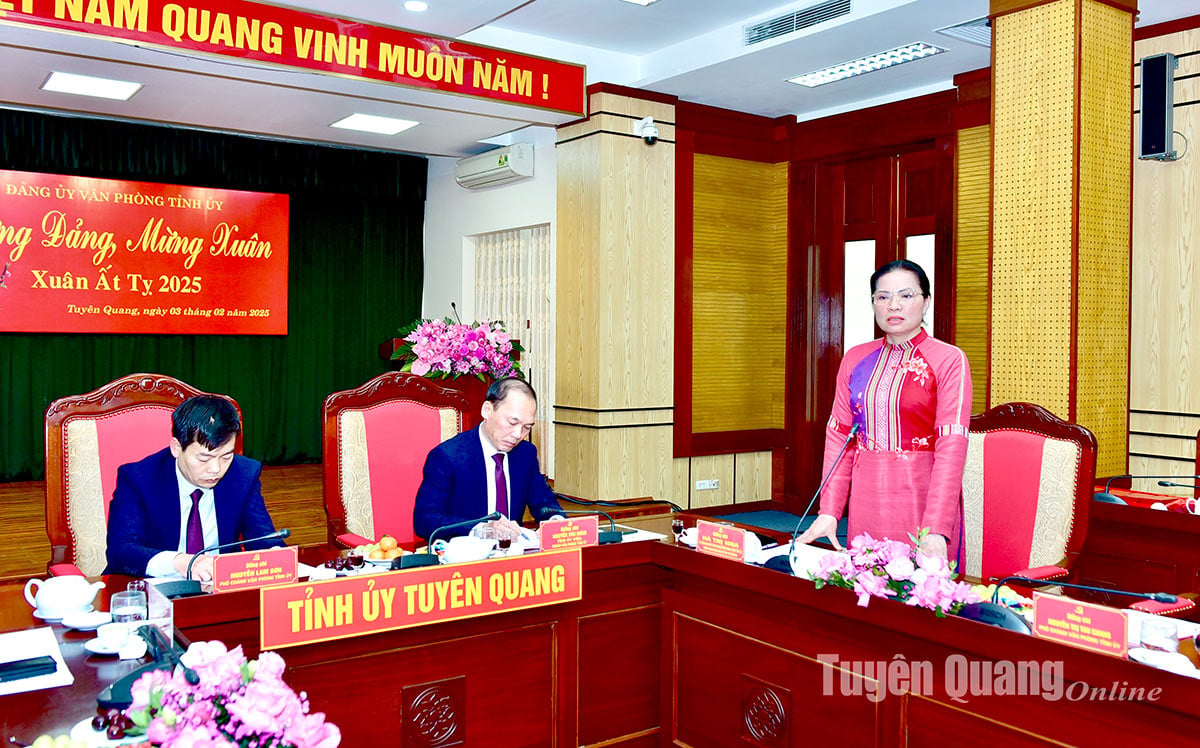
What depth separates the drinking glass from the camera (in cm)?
175

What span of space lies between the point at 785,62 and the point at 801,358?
6.83 feet

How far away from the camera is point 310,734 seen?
1062 millimetres

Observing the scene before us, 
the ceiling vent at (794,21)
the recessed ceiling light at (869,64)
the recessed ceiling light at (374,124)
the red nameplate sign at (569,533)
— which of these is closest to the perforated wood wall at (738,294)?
the recessed ceiling light at (869,64)

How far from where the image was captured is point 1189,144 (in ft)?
15.0

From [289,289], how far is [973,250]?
5534mm

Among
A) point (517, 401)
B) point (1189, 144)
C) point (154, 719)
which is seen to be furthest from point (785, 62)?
point (154, 719)

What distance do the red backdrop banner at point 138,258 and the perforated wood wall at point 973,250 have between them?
5.32 metres

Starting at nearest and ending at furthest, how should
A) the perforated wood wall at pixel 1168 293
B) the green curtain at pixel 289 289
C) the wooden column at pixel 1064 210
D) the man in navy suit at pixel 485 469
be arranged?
1. the man in navy suit at pixel 485 469
2. the wooden column at pixel 1064 210
3. the perforated wood wall at pixel 1168 293
4. the green curtain at pixel 289 289

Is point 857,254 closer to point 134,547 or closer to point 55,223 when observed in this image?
point 134,547

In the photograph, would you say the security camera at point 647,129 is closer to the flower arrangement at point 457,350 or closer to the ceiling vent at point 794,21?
the ceiling vent at point 794,21

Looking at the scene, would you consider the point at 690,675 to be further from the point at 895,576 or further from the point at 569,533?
the point at 895,576

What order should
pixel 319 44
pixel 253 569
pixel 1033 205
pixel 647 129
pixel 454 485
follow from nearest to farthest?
pixel 253 569 < pixel 454 485 < pixel 1033 205 < pixel 319 44 < pixel 647 129

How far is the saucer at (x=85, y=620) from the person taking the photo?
70.4 inches

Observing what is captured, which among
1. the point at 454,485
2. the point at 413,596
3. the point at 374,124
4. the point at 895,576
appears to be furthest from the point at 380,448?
the point at 374,124
